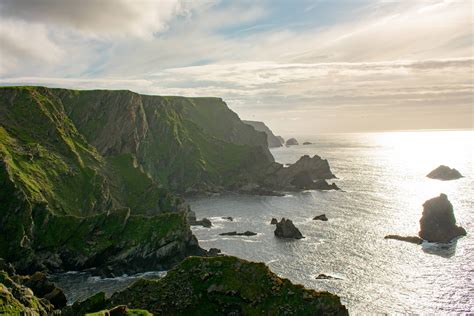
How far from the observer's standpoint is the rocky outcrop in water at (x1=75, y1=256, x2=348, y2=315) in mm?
60062

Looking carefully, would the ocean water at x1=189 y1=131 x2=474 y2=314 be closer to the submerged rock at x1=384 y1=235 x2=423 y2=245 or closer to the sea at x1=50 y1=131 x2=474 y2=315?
the sea at x1=50 y1=131 x2=474 y2=315

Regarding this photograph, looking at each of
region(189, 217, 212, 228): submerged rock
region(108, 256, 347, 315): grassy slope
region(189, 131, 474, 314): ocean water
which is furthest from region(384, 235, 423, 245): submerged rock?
region(108, 256, 347, 315): grassy slope

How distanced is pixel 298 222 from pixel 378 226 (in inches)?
1171

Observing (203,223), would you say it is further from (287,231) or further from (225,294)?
(225,294)

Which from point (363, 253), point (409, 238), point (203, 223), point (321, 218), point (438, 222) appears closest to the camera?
point (363, 253)

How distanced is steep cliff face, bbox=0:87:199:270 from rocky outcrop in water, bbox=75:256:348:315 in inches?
1879

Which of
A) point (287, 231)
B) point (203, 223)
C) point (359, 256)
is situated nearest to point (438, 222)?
point (359, 256)

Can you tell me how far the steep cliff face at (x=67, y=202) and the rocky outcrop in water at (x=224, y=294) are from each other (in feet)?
157

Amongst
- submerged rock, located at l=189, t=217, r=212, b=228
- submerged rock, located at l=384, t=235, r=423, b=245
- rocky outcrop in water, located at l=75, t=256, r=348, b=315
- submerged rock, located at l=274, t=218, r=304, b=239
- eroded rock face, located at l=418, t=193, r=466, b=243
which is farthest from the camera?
submerged rock, located at l=189, t=217, r=212, b=228

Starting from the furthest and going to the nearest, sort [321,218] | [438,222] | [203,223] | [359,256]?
1. [321,218]
2. [203,223]
3. [438,222]
4. [359,256]

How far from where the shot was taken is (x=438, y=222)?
5231 inches

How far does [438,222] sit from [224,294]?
321ft

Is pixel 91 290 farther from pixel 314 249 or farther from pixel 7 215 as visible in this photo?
pixel 314 249

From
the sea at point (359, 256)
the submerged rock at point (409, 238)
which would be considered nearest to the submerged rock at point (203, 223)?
the sea at point (359, 256)
